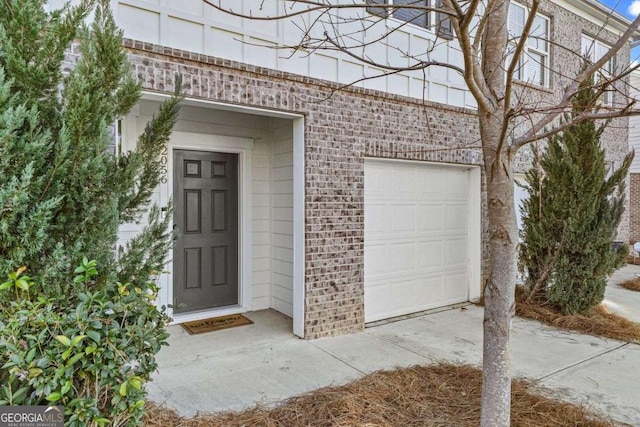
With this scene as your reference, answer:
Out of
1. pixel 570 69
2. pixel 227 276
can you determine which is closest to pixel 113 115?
pixel 227 276

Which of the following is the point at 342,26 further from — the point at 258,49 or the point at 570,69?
the point at 570,69

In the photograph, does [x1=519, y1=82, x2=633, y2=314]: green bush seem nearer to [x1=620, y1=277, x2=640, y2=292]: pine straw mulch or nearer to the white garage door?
the white garage door

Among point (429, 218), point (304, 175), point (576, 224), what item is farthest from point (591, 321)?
point (304, 175)

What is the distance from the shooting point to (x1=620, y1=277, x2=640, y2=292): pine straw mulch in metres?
7.33

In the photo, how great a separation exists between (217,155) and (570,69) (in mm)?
7576

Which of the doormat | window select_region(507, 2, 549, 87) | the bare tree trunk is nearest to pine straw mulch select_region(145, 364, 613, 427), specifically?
the bare tree trunk

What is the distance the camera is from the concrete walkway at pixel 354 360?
126 inches

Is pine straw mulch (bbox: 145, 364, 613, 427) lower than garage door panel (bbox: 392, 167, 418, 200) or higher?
lower

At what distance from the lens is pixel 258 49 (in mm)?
4145

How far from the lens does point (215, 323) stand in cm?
495

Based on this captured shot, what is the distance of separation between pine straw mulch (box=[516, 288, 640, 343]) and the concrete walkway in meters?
0.21

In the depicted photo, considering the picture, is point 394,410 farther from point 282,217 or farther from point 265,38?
point 265,38

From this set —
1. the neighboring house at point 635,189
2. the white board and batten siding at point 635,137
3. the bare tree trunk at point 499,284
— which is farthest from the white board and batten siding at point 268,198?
the white board and batten siding at point 635,137

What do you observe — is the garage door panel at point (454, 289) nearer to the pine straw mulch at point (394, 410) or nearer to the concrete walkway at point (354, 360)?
the concrete walkway at point (354, 360)
